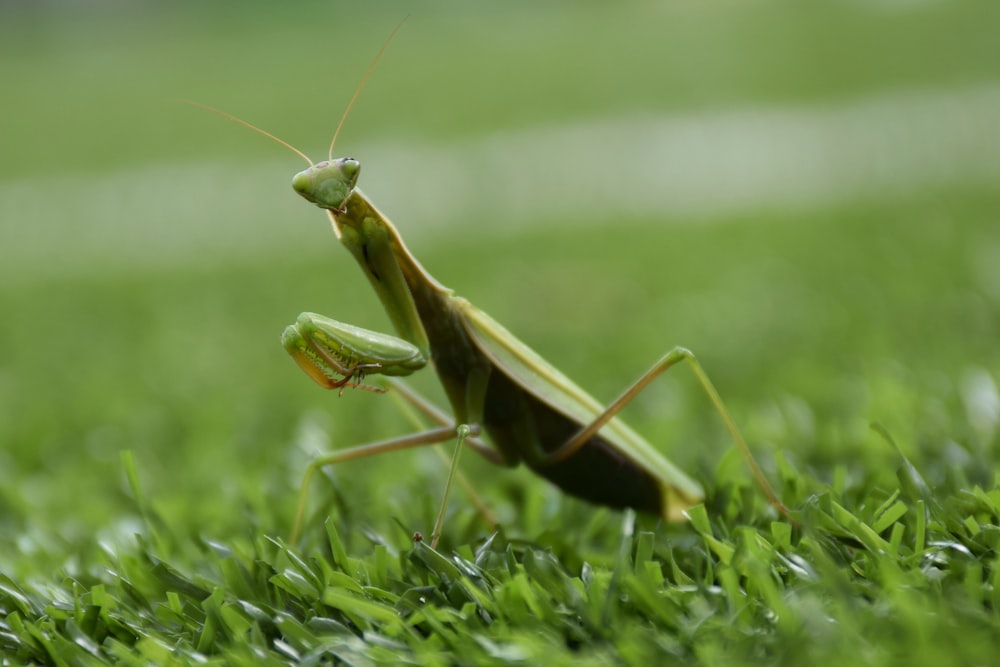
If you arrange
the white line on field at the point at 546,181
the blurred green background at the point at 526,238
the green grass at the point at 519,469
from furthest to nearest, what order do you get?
1. the white line on field at the point at 546,181
2. the blurred green background at the point at 526,238
3. the green grass at the point at 519,469

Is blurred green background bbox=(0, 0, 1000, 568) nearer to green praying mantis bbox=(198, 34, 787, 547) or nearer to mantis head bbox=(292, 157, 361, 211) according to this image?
green praying mantis bbox=(198, 34, 787, 547)

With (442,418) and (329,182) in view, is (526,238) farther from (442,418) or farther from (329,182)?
(329,182)

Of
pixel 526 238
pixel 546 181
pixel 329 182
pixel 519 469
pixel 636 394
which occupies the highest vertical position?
pixel 546 181

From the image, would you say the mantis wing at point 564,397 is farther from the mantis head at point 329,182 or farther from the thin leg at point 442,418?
the mantis head at point 329,182

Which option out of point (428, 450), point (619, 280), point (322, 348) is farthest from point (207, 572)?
point (619, 280)

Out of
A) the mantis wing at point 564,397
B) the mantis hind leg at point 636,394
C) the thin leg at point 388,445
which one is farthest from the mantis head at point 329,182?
the mantis hind leg at point 636,394

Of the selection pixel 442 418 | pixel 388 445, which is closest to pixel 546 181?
pixel 442 418

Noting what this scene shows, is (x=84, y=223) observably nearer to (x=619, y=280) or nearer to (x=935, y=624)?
(x=619, y=280)
